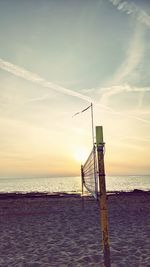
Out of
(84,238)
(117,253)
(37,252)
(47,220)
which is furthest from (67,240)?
(47,220)

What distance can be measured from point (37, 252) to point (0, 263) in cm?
165

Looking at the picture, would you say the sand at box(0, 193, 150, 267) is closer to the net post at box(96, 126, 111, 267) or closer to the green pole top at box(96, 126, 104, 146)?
the net post at box(96, 126, 111, 267)

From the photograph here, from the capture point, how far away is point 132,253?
35.2ft

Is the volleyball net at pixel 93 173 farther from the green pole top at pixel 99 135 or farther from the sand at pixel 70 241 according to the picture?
the sand at pixel 70 241

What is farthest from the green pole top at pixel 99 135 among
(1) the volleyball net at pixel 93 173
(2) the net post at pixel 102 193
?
(1) the volleyball net at pixel 93 173

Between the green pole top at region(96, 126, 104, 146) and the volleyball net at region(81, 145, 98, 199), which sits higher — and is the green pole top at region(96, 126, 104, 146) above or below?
above

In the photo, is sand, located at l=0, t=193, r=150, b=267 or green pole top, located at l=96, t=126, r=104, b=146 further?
sand, located at l=0, t=193, r=150, b=267

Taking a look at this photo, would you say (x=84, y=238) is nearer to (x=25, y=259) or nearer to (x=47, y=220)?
(x=25, y=259)

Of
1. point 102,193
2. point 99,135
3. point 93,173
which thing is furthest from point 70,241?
point 99,135

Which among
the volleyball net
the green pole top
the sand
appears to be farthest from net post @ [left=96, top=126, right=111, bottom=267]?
the sand

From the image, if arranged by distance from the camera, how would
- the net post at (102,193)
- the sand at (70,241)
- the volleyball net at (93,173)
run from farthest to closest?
the sand at (70,241)
the volleyball net at (93,173)
the net post at (102,193)

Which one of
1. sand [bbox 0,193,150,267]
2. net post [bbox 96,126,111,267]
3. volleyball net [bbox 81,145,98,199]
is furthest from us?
sand [bbox 0,193,150,267]

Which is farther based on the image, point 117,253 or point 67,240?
point 67,240

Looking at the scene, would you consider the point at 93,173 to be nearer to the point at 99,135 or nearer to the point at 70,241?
the point at 99,135
